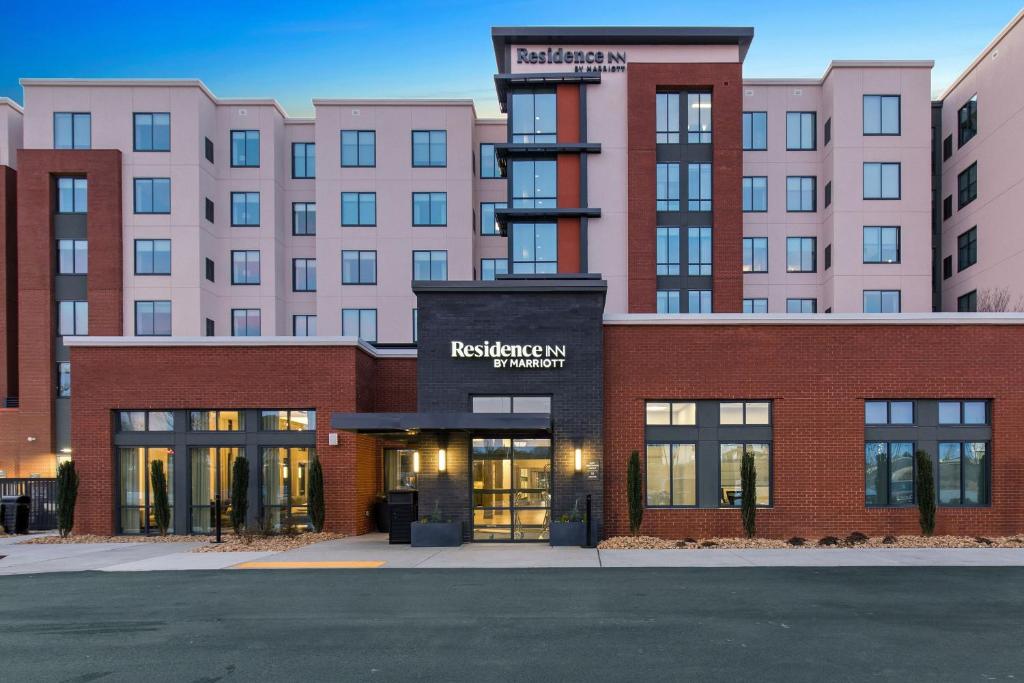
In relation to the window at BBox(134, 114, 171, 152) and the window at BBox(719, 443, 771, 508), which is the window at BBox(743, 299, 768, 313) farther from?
the window at BBox(134, 114, 171, 152)

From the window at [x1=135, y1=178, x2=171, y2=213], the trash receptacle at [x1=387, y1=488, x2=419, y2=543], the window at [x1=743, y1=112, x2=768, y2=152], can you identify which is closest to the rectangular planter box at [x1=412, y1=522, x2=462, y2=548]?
the trash receptacle at [x1=387, y1=488, x2=419, y2=543]

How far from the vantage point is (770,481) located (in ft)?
66.1

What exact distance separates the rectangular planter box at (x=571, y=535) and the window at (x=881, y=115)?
31.9m

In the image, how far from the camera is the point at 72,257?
3956 cm

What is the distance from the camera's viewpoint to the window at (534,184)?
125ft

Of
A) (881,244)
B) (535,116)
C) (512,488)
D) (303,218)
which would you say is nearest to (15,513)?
(512,488)

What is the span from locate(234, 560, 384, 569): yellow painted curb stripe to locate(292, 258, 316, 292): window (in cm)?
2955

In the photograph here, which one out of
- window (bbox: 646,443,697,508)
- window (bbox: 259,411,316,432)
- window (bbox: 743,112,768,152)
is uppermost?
window (bbox: 743,112,768,152)

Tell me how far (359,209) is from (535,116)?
439 inches

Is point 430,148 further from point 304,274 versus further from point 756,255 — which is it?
point 756,255

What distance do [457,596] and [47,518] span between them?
17552mm

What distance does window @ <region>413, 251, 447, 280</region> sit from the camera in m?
42.9

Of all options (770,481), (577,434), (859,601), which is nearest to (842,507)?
(770,481)

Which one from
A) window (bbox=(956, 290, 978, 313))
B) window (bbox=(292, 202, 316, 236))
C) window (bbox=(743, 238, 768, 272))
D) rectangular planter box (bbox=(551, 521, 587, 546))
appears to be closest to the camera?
rectangular planter box (bbox=(551, 521, 587, 546))
